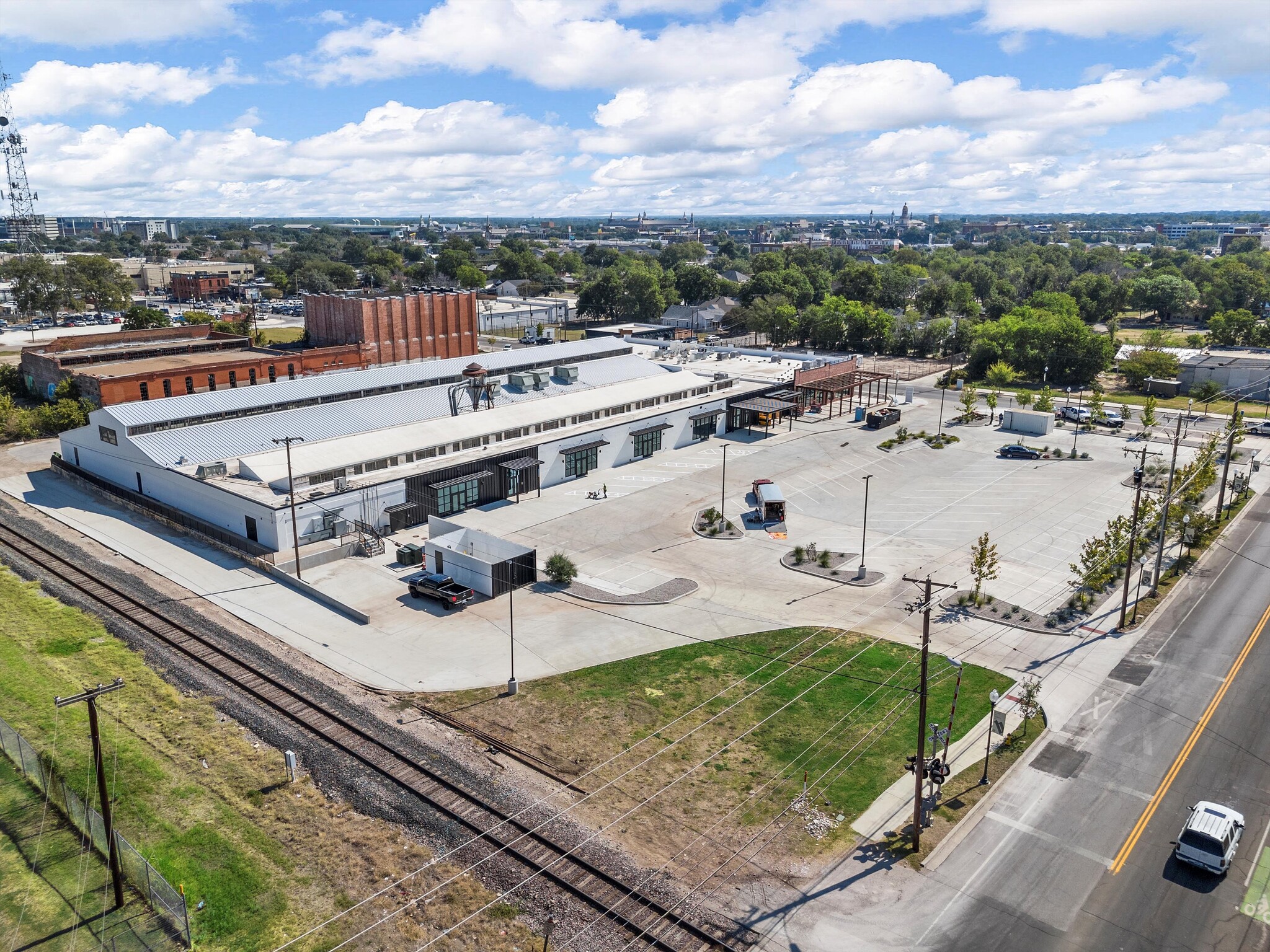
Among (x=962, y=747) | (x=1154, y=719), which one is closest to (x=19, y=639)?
(x=962, y=747)

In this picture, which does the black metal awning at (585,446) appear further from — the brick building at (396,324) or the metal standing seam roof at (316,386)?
the brick building at (396,324)

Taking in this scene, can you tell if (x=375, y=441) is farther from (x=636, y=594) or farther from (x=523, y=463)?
(x=636, y=594)

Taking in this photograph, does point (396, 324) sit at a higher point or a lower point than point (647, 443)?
higher

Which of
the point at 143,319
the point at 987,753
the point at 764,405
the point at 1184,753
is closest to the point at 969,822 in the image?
the point at 987,753

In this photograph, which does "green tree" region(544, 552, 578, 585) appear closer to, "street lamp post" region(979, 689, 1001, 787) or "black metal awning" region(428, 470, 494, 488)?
"black metal awning" region(428, 470, 494, 488)

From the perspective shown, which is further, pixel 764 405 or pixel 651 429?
pixel 764 405

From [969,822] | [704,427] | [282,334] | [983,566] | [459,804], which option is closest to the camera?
[969,822]
